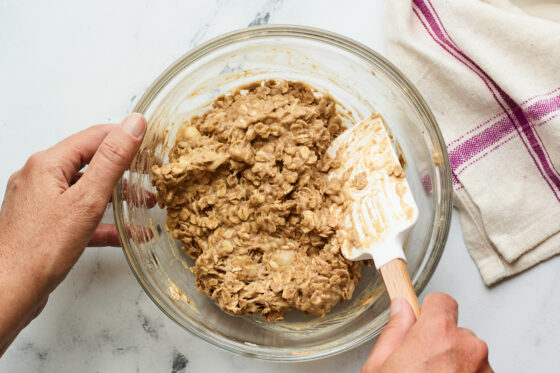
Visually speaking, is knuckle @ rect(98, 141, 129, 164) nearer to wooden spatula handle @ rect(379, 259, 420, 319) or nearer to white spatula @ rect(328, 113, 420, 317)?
white spatula @ rect(328, 113, 420, 317)

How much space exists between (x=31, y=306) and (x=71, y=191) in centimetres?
39

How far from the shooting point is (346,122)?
177cm

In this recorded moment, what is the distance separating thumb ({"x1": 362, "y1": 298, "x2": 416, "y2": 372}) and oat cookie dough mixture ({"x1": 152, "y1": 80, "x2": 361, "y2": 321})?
0.88ft

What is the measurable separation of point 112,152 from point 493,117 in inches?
52.1

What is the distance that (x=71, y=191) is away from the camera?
4.50 feet

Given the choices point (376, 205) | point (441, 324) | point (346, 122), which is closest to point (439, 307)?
point (441, 324)

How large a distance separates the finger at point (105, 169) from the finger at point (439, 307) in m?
0.94

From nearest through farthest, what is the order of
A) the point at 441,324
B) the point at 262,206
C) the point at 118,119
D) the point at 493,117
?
the point at 441,324 < the point at 262,206 < the point at 493,117 < the point at 118,119

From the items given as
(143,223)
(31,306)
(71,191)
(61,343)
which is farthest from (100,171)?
(61,343)

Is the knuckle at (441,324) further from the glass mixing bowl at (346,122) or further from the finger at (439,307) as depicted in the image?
the glass mixing bowl at (346,122)

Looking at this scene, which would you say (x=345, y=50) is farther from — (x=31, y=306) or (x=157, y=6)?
(x=31, y=306)

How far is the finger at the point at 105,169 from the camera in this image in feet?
4.46

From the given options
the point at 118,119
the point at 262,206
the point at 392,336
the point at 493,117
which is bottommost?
the point at 392,336

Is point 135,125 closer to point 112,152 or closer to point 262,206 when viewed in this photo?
point 112,152
